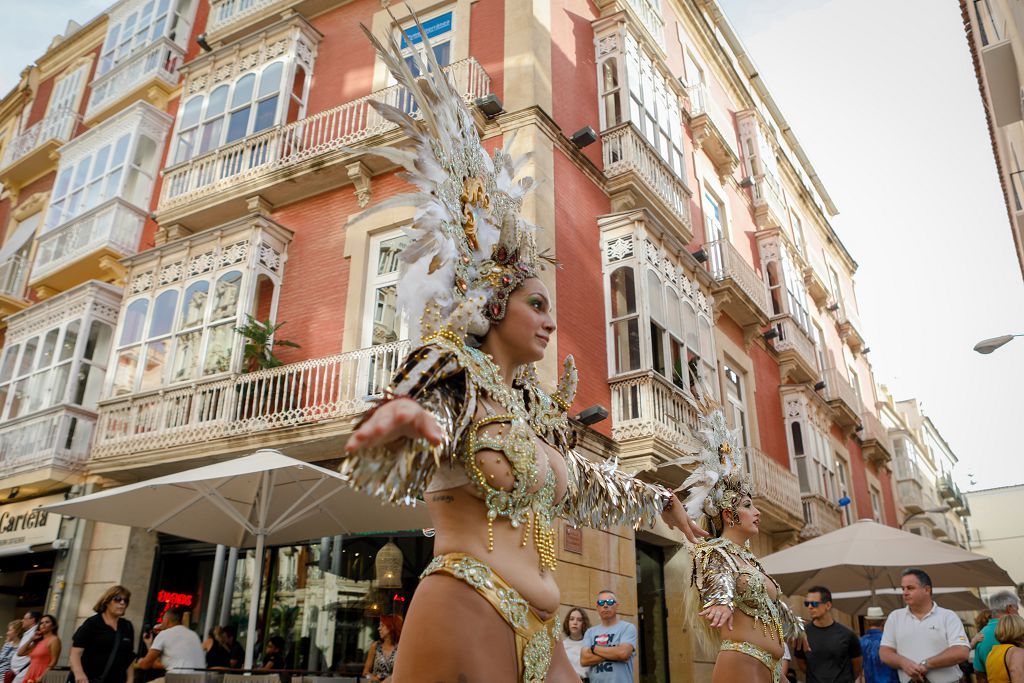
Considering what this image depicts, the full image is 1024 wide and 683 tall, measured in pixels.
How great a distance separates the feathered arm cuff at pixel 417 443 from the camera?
5.92 feet

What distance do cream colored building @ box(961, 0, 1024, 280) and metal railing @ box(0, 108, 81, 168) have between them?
764 inches

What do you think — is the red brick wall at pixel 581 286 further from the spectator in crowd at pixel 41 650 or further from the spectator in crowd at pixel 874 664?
the spectator in crowd at pixel 41 650

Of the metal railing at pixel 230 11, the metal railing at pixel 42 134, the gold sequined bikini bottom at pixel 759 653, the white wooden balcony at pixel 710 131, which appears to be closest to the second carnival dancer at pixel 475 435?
the gold sequined bikini bottom at pixel 759 653

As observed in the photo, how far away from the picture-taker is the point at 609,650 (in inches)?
290

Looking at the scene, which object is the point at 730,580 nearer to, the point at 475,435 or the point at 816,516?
the point at 475,435

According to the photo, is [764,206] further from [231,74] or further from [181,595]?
[181,595]

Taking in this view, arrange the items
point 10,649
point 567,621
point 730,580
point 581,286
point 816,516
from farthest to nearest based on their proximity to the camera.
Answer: point 816,516 < point 581,286 < point 10,649 < point 567,621 < point 730,580

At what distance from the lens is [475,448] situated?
88.4 inches

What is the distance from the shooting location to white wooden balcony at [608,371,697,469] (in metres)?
11.4

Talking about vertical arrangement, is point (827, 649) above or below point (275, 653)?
above

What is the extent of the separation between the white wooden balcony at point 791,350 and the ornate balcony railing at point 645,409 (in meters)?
8.75

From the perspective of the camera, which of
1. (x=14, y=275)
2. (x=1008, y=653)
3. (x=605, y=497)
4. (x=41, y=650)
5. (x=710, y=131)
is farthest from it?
(x=14, y=275)

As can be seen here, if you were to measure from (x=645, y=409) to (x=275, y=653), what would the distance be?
6254mm

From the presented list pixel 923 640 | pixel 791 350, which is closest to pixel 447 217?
pixel 923 640
